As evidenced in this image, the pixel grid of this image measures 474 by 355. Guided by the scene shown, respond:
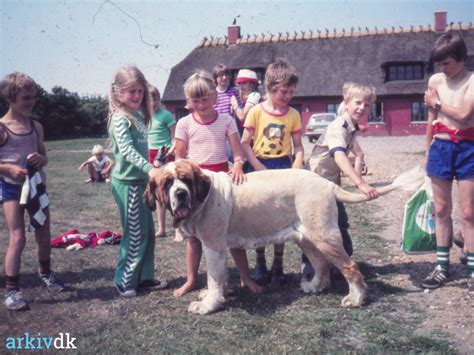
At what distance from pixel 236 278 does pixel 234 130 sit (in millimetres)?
1752

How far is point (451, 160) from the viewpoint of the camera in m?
4.68

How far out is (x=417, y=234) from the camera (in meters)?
5.27

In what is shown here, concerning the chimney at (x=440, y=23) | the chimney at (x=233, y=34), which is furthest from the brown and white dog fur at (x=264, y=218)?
the chimney at (x=233, y=34)

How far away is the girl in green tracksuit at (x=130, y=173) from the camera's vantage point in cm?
470

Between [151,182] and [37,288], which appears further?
[37,288]

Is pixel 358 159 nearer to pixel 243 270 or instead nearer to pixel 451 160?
pixel 451 160

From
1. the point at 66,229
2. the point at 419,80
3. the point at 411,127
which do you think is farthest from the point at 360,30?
the point at 66,229

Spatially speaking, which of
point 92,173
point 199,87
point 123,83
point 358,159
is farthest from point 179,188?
point 92,173

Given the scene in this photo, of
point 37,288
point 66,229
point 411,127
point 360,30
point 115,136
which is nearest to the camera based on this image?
point 115,136

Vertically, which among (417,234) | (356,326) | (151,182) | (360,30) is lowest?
(356,326)

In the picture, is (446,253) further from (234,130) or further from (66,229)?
(66,229)

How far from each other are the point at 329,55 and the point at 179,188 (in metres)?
43.0

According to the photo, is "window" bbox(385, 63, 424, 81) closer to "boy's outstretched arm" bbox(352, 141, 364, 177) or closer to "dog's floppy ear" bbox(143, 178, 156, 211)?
"boy's outstretched arm" bbox(352, 141, 364, 177)

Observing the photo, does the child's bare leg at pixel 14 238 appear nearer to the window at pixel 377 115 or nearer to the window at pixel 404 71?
the window at pixel 377 115
